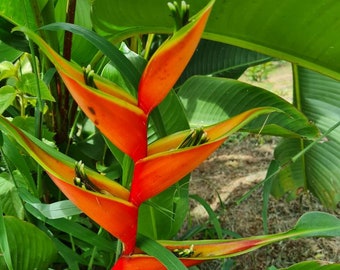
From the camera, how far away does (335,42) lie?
0.81 meters

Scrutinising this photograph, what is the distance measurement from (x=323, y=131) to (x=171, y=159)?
766 millimetres

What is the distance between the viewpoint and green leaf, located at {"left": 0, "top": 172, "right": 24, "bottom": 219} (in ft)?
2.82

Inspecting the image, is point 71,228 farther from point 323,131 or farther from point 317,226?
point 323,131

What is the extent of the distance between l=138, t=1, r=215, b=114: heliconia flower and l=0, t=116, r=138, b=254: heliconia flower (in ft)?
0.34

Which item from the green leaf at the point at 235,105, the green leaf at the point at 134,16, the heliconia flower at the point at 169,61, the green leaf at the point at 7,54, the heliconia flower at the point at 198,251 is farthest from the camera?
the green leaf at the point at 7,54

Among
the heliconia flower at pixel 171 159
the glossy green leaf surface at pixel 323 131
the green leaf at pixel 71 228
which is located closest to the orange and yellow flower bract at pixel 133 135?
the heliconia flower at pixel 171 159

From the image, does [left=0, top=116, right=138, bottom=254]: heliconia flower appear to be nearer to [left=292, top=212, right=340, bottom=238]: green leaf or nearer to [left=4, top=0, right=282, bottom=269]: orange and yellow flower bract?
[left=4, top=0, right=282, bottom=269]: orange and yellow flower bract

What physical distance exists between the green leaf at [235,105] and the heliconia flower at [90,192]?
327 millimetres

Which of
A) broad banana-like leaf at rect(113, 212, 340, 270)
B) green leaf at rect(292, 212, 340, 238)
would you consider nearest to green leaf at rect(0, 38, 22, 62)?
broad banana-like leaf at rect(113, 212, 340, 270)

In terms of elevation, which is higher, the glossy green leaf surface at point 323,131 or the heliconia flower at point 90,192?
the glossy green leaf surface at point 323,131

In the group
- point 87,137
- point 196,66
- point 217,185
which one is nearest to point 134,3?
point 87,137

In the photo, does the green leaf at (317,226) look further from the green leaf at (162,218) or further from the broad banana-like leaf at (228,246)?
the green leaf at (162,218)

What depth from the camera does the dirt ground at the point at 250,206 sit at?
1.30 m

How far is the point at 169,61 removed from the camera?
0.57 metres
